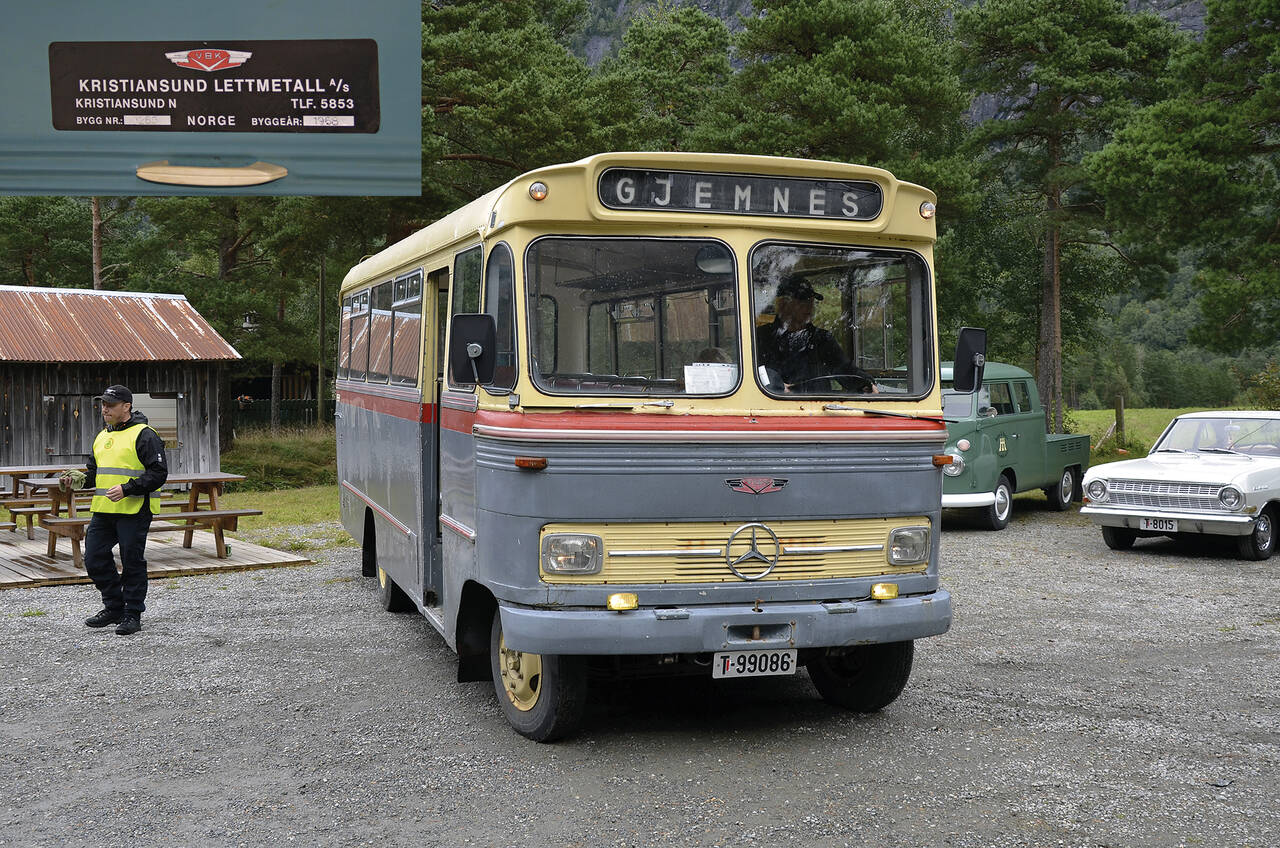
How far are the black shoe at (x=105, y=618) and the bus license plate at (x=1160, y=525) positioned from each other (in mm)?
10084

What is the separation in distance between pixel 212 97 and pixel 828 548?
9820 millimetres

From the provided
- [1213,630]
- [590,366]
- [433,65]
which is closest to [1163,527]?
[1213,630]

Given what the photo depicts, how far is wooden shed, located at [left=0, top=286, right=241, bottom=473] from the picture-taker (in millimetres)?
22375

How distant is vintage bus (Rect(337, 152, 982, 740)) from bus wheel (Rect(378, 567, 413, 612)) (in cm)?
356

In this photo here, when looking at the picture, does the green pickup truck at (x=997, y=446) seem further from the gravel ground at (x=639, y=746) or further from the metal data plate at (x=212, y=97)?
the metal data plate at (x=212, y=97)

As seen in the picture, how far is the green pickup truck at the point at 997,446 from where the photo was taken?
15.3 m

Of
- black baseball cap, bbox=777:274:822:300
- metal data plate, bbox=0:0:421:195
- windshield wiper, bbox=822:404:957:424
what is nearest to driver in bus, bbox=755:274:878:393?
black baseball cap, bbox=777:274:822:300

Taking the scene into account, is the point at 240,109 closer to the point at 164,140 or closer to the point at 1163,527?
the point at 164,140

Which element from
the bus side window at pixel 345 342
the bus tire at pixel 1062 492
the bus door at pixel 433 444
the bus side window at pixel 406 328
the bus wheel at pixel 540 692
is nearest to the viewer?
the bus wheel at pixel 540 692

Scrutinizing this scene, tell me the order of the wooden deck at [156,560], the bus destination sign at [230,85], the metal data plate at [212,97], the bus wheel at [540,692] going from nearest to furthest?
the bus wheel at [540,692]
the wooden deck at [156,560]
the metal data plate at [212,97]
the bus destination sign at [230,85]

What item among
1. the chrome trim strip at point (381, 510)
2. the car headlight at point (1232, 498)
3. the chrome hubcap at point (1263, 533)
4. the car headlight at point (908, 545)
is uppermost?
the car headlight at point (908, 545)

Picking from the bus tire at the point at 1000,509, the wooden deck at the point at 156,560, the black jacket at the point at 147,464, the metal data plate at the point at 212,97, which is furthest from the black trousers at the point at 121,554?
the bus tire at the point at 1000,509

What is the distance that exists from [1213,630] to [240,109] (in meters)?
10.6

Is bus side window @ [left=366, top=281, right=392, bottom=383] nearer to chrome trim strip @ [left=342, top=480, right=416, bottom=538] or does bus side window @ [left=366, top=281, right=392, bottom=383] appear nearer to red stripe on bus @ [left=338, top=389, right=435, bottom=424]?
red stripe on bus @ [left=338, top=389, right=435, bottom=424]
